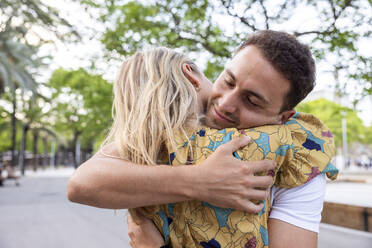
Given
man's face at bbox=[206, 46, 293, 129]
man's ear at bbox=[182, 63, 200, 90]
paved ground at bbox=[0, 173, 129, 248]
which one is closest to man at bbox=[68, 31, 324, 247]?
man's face at bbox=[206, 46, 293, 129]

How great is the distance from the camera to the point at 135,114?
1.42 meters

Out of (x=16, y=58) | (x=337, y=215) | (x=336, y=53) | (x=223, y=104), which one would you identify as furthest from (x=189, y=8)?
(x=16, y=58)

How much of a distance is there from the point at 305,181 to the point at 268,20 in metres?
4.27

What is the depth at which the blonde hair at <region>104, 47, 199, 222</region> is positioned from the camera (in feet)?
4.43

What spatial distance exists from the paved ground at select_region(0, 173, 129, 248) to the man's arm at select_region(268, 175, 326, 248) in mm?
4527

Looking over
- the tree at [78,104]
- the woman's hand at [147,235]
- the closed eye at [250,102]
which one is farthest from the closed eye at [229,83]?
the tree at [78,104]

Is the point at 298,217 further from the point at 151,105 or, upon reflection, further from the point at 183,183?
the point at 151,105

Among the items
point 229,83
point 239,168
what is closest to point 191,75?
point 229,83

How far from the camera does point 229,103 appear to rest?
1.49 metres

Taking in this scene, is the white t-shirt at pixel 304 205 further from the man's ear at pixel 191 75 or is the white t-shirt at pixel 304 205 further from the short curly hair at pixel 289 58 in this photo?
the man's ear at pixel 191 75

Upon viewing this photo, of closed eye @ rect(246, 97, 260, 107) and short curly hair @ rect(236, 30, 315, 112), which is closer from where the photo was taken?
short curly hair @ rect(236, 30, 315, 112)

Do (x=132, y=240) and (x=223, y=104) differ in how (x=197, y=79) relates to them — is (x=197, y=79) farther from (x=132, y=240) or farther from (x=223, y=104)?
(x=132, y=240)

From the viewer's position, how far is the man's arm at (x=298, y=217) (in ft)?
4.43

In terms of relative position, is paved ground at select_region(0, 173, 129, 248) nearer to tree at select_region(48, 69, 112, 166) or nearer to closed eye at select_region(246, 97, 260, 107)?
closed eye at select_region(246, 97, 260, 107)
